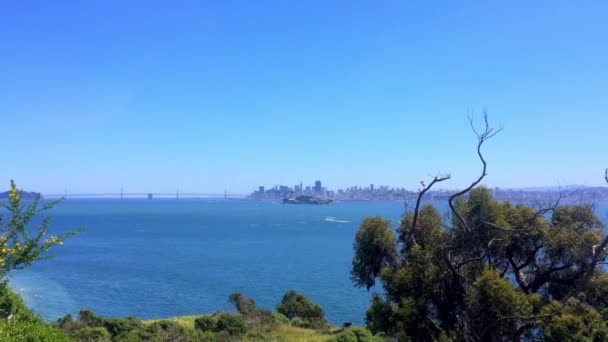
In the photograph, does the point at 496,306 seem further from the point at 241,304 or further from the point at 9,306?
the point at 241,304

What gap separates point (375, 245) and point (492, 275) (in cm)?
410

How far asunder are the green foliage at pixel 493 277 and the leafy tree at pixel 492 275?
0.06 ft

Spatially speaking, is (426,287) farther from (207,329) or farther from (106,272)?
(106,272)

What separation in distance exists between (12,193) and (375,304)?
6.82 metres

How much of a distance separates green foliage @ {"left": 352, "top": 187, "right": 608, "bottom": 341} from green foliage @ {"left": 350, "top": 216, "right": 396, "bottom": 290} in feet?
1.90

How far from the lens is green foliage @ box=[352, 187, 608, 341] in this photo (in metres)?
8.62

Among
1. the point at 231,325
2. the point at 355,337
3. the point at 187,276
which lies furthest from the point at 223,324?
the point at 187,276

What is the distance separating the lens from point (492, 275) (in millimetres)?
8602

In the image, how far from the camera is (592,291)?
31.3ft

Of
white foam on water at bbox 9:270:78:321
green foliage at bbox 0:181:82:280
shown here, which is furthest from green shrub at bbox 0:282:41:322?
white foam on water at bbox 9:270:78:321

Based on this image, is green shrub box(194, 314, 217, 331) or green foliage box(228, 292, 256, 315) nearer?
green shrub box(194, 314, 217, 331)

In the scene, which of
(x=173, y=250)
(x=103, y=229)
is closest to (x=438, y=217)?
(x=173, y=250)

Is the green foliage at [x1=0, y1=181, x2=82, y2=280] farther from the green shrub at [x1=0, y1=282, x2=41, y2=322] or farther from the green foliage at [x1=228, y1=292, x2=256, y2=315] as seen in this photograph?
the green foliage at [x1=228, y1=292, x2=256, y2=315]

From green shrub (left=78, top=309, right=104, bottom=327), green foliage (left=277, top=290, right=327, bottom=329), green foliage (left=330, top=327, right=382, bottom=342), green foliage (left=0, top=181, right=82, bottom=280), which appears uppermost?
green foliage (left=0, top=181, right=82, bottom=280)
